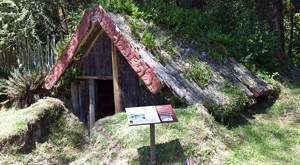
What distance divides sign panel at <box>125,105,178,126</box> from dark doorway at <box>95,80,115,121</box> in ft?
16.8

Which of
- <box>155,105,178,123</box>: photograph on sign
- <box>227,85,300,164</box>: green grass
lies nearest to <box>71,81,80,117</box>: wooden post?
<box>155,105,178,123</box>: photograph on sign

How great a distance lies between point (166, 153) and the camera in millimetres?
4234

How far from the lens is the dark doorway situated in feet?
29.6

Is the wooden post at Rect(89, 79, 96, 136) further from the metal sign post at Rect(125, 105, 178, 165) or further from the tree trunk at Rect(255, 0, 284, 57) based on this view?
the tree trunk at Rect(255, 0, 284, 57)

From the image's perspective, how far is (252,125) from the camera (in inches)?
229

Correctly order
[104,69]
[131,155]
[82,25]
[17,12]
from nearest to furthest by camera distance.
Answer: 1. [131,155]
2. [82,25]
3. [104,69]
4. [17,12]

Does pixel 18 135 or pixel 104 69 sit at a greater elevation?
pixel 104 69

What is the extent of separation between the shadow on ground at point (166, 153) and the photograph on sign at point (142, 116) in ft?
2.53

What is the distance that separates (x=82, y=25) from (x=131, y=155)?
11.8 feet

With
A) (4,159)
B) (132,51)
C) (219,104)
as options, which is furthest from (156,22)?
(4,159)

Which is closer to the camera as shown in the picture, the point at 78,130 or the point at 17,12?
the point at 78,130

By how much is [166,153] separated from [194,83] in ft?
6.78

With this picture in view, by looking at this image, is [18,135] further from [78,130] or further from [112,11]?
[112,11]

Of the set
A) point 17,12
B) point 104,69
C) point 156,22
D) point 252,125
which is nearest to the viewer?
point 252,125
